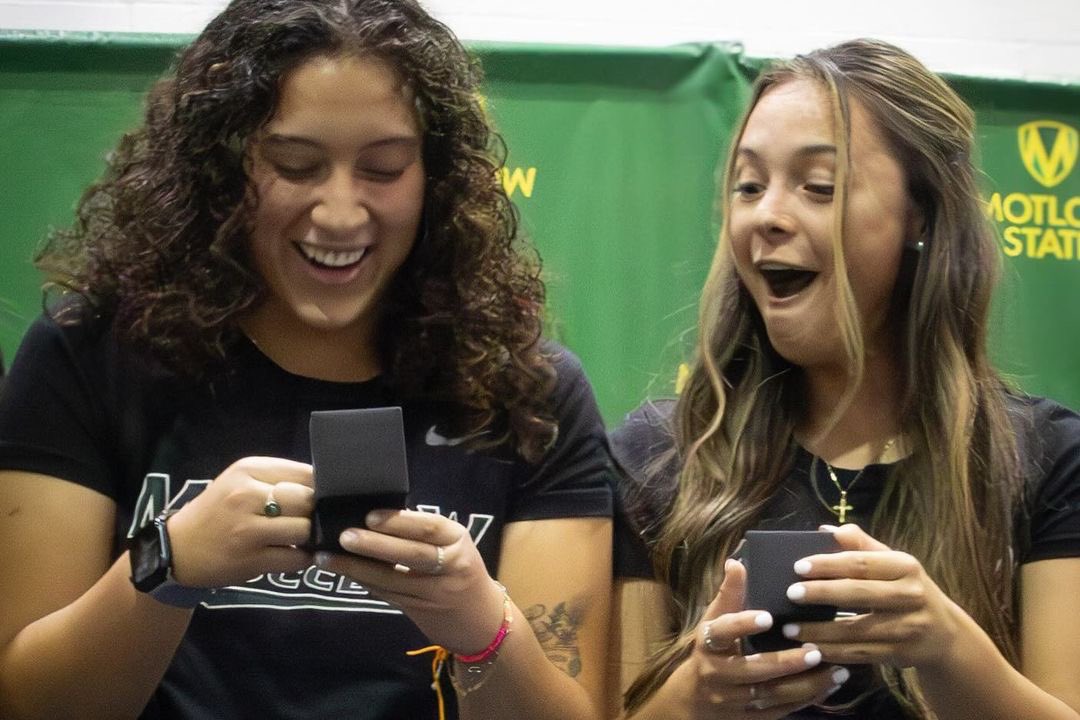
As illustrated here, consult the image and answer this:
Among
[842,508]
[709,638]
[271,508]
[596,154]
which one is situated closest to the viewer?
[271,508]

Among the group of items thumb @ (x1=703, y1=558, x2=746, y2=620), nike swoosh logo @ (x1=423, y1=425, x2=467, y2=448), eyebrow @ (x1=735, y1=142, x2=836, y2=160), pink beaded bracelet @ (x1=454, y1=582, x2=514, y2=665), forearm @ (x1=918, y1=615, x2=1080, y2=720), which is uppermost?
eyebrow @ (x1=735, y1=142, x2=836, y2=160)

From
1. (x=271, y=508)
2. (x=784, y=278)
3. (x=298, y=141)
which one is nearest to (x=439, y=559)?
(x=271, y=508)

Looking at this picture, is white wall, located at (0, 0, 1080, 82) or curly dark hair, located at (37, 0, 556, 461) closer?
curly dark hair, located at (37, 0, 556, 461)

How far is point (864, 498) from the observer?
149cm

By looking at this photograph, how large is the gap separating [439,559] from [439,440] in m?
0.27

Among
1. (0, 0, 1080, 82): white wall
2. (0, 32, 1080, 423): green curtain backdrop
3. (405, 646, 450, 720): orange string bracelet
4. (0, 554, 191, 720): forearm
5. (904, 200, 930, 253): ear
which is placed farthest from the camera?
(0, 0, 1080, 82): white wall

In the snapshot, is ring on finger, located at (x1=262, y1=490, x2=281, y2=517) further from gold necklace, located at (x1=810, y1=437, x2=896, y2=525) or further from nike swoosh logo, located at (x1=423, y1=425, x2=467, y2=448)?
gold necklace, located at (x1=810, y1=437, x2=896, y2=525)

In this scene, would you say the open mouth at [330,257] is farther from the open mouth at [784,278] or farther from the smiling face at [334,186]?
the open mouth at [784,278]

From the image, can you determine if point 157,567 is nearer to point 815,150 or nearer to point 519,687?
point 519,687

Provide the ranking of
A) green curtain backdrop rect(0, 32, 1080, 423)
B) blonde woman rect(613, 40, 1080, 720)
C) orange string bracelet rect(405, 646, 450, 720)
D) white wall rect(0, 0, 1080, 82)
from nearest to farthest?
orange string bracelet rect(405, 646, 450, 720) < blonde woman rect(613, 40, 1080, 720) < green curtain backdrop rect(0, 32, 1080, 423) < white wall rect(0, 0, 1080, 82)

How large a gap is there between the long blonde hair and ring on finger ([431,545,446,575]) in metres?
0.39

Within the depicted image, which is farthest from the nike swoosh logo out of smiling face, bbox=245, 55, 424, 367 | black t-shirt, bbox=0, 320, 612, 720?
smiling face, bbox=245, 55, 424, 367

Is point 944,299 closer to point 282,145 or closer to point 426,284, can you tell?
point 426,284

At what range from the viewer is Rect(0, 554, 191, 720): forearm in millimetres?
1239
